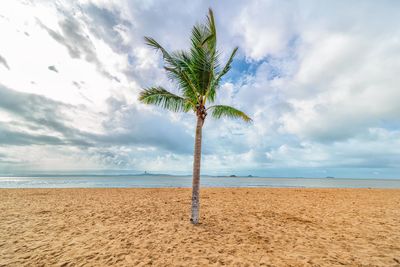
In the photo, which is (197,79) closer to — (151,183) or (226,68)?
(226,68)

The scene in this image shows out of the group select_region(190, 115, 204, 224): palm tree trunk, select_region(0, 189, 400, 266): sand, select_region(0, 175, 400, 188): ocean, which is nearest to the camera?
select_region(0, 189, 400, 266): sand

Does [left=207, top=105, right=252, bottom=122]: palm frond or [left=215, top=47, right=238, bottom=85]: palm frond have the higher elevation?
[left=215, top=47, right=238, bottom=85]: palm frond

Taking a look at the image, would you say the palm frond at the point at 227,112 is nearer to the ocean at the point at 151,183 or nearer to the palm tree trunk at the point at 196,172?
the palm tree trunk at the point at 196,172

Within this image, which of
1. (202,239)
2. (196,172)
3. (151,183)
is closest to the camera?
(202,239)

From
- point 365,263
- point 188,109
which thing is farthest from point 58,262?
point 365,263

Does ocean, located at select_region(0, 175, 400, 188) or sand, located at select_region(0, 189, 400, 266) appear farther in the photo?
ocean, located at select_region(0, 175, 400, 188)

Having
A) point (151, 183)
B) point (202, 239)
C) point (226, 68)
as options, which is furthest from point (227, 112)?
point (151, 183)

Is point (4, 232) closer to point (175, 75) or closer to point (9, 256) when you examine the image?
point (9, 256)

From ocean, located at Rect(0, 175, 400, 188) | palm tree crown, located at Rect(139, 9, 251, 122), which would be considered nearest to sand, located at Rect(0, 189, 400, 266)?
palm tree crown, located at Rect(139, 9, 251, 122)

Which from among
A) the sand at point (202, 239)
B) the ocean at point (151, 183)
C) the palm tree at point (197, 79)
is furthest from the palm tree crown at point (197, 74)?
the ocean at point (151, 183)

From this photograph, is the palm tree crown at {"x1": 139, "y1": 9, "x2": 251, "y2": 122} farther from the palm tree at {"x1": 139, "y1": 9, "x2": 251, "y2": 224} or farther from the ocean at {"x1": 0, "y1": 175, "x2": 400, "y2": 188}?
the ocean at {"x1": 0, "y1": 175, "x2": 400, "y2": 188}

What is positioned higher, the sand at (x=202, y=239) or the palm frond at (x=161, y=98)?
the palm frond at (x=161, y=98)

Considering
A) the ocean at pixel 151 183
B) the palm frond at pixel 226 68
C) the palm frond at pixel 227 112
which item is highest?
the palm frond at pixel 226 68

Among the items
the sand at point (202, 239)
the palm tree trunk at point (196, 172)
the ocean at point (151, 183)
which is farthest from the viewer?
the ocean at point (151, 183)
